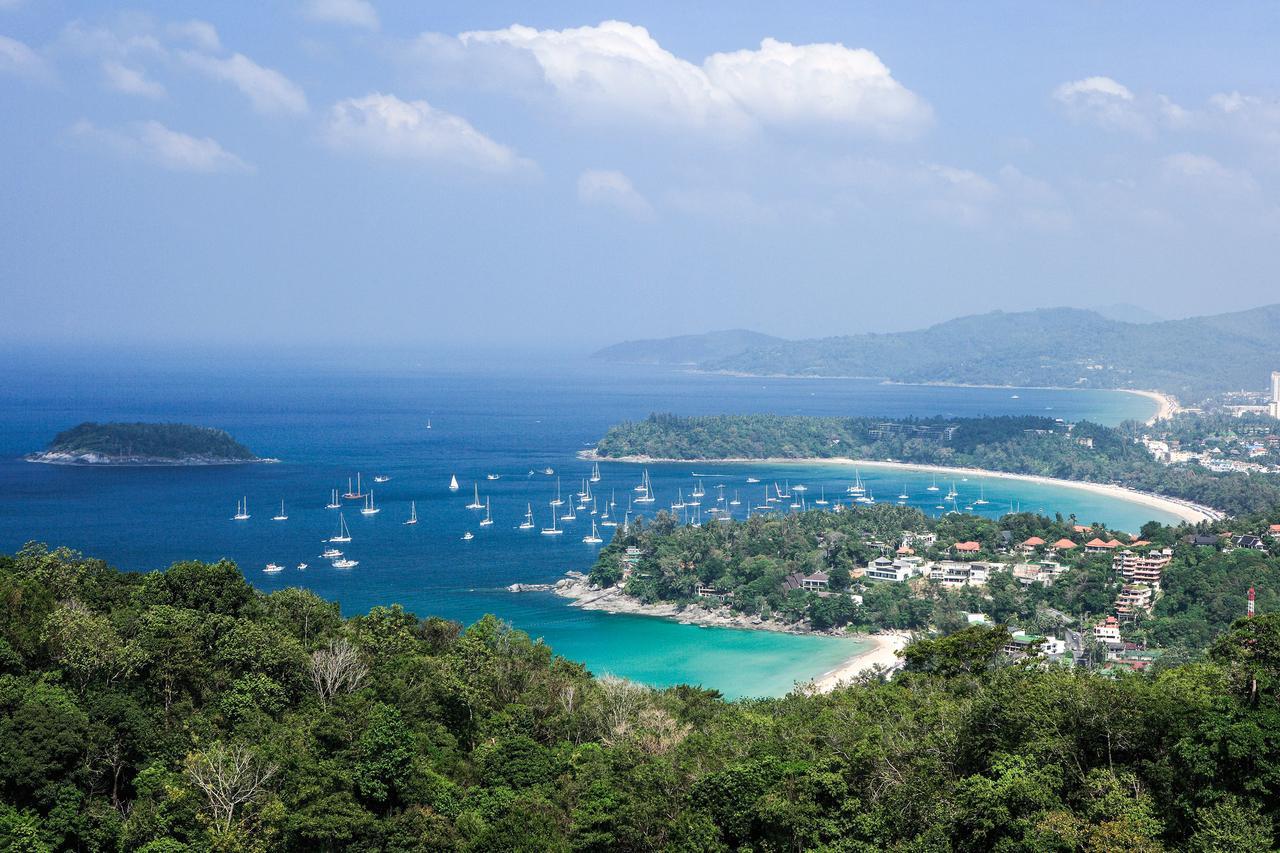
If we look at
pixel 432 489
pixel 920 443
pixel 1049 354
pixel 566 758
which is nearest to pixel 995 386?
pixel 1049 354

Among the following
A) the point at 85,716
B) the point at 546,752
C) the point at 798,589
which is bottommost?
the point at 798,589

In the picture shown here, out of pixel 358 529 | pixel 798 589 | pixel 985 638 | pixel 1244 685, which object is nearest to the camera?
pixel 1244 685

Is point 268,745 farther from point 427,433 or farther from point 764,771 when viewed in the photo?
point 427,433

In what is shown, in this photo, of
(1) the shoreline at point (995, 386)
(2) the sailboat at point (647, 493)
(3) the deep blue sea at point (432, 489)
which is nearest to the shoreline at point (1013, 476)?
(3) the deep blue sea at point (432, 489)

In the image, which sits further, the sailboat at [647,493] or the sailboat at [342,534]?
the sailboat at [647,493]

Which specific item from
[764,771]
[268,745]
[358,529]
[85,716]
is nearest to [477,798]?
[268,745]

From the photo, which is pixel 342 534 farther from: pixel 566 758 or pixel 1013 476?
pixel 1013 476

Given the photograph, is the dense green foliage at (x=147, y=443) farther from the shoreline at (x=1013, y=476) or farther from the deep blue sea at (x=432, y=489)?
the shoreline at (x=1013, y=476)

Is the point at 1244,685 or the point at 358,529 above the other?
the point at 1244,685
